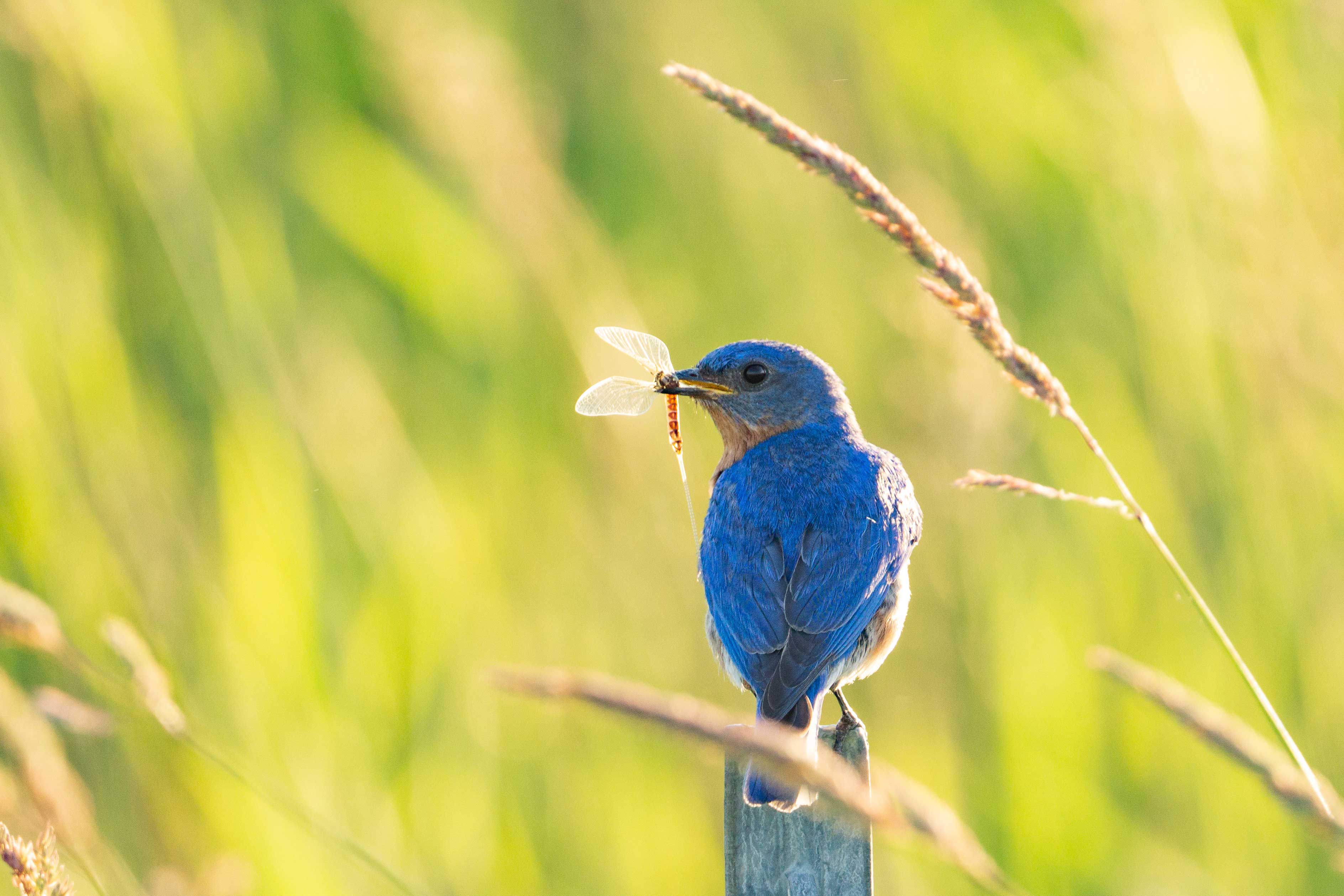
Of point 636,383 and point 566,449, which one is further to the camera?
point 566,449

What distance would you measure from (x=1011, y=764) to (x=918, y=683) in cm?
81

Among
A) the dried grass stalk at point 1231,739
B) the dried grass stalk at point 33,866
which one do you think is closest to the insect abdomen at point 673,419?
the dried grass stalk at point 1231,739

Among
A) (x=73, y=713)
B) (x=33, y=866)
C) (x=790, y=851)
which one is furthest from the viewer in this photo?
→ (x=73, y=713)

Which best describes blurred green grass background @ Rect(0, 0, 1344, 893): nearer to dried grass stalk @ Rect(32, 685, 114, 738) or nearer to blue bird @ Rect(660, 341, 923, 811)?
blue bird @ Rect(660, 341, 923, 811)

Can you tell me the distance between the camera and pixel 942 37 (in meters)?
4.44

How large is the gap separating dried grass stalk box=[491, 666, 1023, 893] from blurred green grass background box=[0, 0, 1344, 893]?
169 cm

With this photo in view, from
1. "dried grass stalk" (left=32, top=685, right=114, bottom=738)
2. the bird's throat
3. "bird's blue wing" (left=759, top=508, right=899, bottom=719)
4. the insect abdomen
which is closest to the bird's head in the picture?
the bird's throat

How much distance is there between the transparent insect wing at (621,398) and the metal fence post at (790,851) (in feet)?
2.96

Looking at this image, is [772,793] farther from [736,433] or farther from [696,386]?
[736,433]

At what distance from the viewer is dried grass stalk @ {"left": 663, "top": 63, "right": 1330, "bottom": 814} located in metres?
1.79

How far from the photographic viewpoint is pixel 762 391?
310 centimetres

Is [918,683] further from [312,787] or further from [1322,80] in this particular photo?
[1322,80]

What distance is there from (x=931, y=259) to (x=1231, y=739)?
76cm

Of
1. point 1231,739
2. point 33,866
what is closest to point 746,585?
point 1231,739
